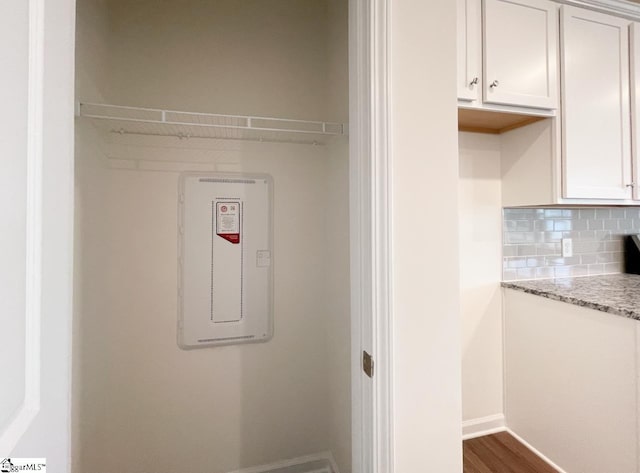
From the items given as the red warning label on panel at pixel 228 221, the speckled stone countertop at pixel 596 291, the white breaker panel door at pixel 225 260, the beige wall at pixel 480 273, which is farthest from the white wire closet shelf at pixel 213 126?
the speckled stone countertop at pixel 596 291

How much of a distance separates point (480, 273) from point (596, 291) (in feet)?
1.77

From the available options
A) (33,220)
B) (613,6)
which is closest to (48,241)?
(33,220)

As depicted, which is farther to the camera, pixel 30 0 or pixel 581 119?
pixel 581 119

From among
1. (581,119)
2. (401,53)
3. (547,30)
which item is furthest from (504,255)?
(401,53)

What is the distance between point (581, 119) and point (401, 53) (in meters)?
1.35

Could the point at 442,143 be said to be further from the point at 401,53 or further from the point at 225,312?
the point at 225,312

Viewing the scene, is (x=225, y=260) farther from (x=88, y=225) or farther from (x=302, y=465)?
(x=302, y=465)

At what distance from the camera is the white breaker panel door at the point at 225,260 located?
1511 millimetres

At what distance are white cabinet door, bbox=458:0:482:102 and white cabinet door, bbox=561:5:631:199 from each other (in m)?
0.50

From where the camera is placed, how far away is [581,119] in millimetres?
1591

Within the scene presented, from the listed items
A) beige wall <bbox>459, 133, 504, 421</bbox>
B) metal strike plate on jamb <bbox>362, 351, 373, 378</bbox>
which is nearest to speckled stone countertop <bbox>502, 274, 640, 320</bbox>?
beige wall <bbox>459, 133, 504, 421</bbox>

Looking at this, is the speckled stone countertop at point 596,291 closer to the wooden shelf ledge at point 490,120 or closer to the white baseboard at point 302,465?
the wooden shelf ledge at point 490,120

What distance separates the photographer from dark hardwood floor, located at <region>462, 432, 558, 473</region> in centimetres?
163

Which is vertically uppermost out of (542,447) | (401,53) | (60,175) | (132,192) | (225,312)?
(401,53)
